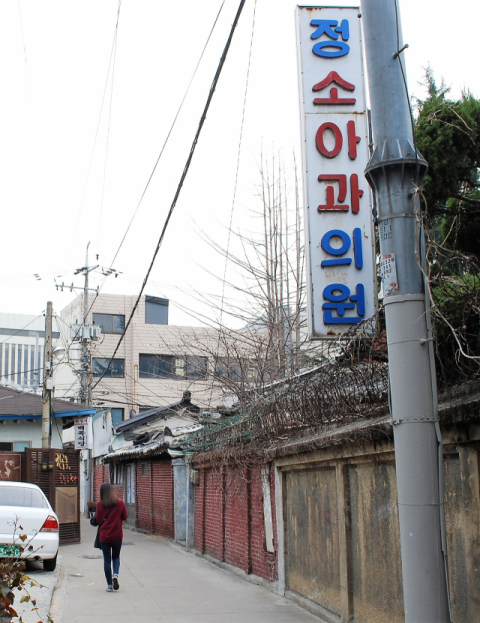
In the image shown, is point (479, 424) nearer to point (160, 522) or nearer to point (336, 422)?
point (336, 422)

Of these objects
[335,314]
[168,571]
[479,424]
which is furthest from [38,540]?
[479,424]

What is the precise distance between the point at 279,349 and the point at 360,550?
890 cm

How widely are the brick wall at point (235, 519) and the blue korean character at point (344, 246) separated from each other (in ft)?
13.8

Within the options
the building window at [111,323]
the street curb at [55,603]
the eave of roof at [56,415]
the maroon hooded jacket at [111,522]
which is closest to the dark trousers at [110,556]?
the maroon hooded jacket at [111,522]

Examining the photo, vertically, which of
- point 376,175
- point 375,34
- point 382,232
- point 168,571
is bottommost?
point 168,571

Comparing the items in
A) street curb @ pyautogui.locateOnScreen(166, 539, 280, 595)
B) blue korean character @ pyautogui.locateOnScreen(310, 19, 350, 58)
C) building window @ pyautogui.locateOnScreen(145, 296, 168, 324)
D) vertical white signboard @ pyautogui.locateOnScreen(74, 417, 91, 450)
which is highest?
building window @ pyautogui.locateOnScreen(145, 296, 168, 324)

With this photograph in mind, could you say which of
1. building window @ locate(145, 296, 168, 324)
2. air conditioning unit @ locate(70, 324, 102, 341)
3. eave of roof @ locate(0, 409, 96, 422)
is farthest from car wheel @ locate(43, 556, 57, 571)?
building window @ locate(145, 296, 168, 324)

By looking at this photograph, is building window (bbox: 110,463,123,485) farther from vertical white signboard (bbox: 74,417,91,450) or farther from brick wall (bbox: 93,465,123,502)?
vertical white signboard (bbox: 74,417,91,450)

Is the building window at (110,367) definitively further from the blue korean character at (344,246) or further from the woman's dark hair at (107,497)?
the blue korean character at (344,246)

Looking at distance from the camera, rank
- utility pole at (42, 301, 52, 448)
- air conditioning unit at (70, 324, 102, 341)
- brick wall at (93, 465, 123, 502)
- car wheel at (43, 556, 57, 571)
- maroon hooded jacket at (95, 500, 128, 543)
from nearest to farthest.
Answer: maroon hooded jacket at (95, 500, 128, 543)
car wheel at (43, 556, 57, 571)
utility pole at (42, 301, 52, 448)
air conditioning unit at (70, 324, 102, 341)
brick wall at (93, 465, 123, 502)

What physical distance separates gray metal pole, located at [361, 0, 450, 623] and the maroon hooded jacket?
736 cm

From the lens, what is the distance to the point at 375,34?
4176mm

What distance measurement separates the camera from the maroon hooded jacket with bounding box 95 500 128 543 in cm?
1017

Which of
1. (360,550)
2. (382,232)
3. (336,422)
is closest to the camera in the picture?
(382,232)
